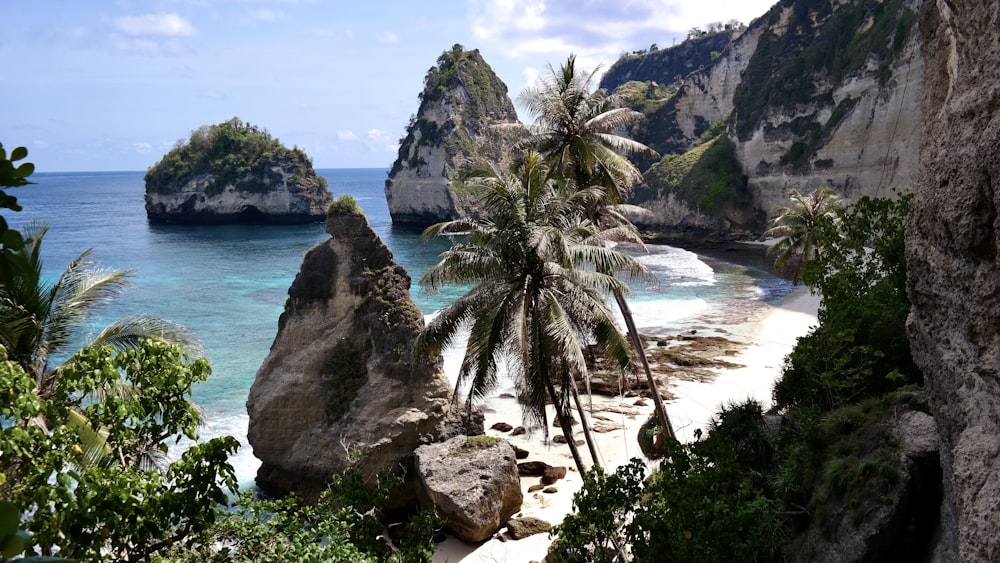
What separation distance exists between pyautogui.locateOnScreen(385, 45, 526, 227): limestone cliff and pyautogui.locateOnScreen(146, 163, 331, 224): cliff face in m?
12.8

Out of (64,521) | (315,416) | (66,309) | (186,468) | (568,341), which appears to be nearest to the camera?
(64,521)

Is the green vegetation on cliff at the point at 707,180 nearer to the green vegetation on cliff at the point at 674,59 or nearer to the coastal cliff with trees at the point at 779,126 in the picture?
the coastal cliff with trees at the point at 779,126

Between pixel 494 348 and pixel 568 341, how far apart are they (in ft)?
5.00

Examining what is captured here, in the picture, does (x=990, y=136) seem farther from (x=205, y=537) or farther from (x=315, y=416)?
(x=315, y=416)

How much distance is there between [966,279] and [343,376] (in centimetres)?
1482

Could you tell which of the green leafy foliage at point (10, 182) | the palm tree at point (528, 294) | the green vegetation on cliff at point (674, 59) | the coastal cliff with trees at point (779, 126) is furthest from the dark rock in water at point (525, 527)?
the green vegetation on cliff at point (674, 59)

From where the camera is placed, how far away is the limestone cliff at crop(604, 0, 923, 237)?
49375 mm

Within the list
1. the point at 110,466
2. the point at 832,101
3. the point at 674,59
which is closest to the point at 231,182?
the point at 832,101

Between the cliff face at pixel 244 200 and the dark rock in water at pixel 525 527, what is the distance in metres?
86.9

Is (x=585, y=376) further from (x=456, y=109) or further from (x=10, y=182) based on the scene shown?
(x=456, y=109)

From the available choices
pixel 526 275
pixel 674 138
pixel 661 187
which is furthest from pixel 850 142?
pixel 526 275

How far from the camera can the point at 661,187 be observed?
78.4 m

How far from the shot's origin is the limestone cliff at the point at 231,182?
94438mm

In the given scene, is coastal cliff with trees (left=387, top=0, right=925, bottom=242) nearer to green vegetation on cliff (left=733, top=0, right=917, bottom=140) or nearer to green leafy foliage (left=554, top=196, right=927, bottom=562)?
green vegetation on cliff (left=733, top=0, right=917, bottom=140)
